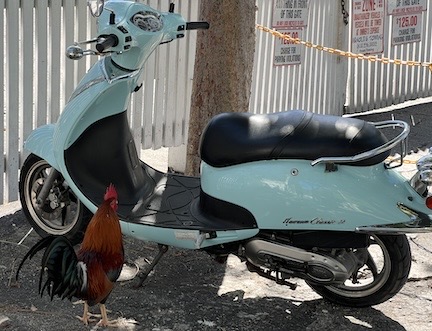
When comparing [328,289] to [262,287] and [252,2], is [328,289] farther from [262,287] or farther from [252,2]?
[252,2]

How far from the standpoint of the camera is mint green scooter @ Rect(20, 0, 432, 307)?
4488mm

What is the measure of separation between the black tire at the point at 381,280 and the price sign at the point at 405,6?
18.8ft

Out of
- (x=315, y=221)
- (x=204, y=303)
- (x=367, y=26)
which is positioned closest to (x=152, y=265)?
→ (x=204, y=303)

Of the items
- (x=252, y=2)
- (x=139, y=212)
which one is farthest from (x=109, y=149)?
(x=252, y=2)

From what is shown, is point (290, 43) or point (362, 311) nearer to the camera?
point (362, 311)

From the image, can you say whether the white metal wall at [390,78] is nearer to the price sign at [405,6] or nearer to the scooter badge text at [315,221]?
the price sign at [405,6]

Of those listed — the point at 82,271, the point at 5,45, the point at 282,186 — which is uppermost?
the point at 5,45

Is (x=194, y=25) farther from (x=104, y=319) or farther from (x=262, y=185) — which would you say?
(x=104, y=319)

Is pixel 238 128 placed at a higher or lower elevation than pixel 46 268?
higher

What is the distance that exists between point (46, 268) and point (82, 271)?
0.18 m

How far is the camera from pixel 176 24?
510 centimetres

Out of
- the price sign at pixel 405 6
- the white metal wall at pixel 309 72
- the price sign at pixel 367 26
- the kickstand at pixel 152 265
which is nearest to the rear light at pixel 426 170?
the kickstand at pixel 152 265

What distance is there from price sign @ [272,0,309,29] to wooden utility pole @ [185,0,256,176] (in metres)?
2.14

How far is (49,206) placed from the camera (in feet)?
18.3
